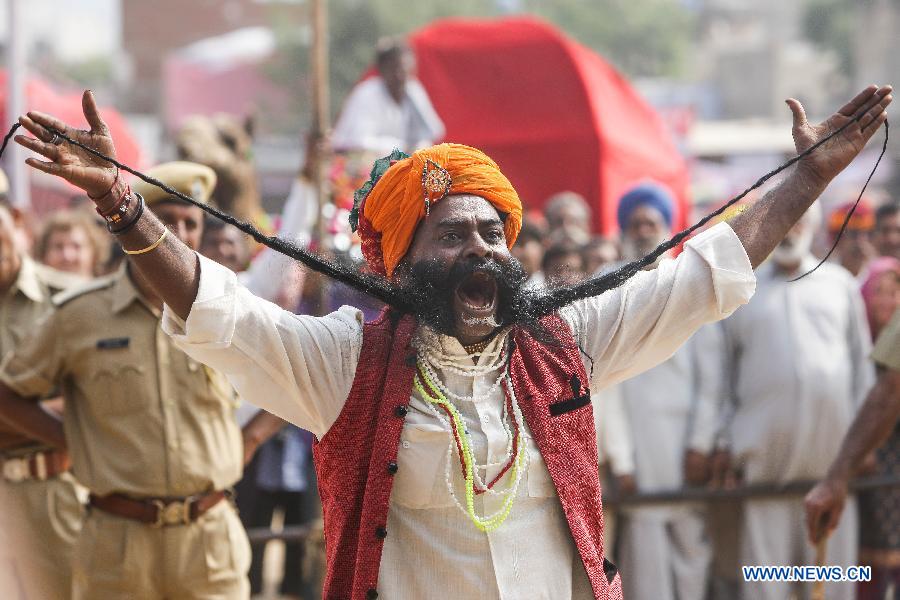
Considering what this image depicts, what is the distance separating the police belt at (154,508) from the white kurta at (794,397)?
11.1 feet

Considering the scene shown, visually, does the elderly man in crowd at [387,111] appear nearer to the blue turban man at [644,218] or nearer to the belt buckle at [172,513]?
the blue turban man at [644,218]

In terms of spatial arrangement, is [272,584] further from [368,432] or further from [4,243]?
[368,432]

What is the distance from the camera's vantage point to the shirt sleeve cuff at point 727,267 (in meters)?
3.63

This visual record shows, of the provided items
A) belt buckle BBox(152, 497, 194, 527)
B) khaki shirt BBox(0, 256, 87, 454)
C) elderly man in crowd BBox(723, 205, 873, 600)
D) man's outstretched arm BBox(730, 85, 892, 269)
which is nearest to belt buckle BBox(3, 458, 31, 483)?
khaki shirt BBox(0, 256, 87, 454)

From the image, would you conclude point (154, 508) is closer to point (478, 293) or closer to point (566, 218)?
point (478, 293)

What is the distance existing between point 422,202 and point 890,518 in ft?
15.0

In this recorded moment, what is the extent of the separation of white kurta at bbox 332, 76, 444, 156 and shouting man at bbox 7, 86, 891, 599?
5.62m

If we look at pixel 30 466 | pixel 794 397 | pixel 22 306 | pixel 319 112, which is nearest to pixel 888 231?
pixel 794 397

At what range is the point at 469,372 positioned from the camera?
12.0 feet

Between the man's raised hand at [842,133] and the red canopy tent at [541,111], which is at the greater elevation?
the red canopy tent at [541,111]

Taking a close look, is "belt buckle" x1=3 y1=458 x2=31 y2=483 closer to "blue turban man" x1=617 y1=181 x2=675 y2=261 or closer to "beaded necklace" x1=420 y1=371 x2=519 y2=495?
"beaded necklace" x1=420 y1=371 x2=519 y2=495

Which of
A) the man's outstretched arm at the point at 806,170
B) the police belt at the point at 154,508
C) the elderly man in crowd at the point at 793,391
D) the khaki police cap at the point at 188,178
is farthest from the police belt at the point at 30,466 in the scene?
the elderly man in crowd at the point at 793,391

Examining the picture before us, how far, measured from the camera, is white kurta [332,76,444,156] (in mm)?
9359

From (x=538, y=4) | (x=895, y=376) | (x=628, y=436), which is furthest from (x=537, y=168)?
(x=538, y=4)
